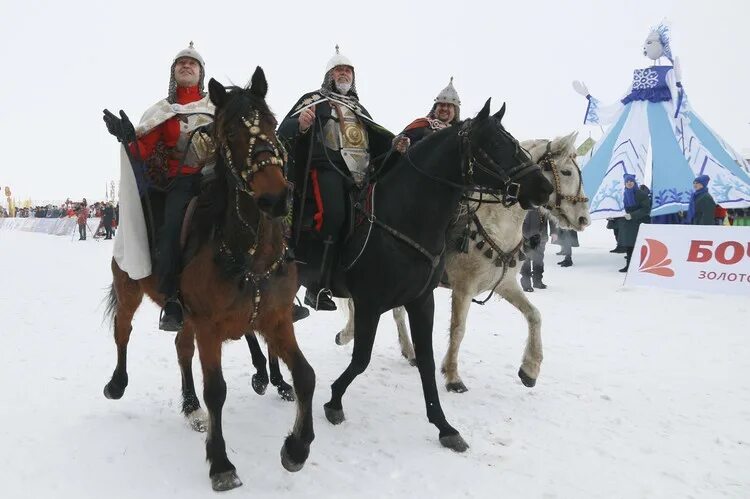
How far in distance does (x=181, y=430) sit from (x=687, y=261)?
9.80 metres

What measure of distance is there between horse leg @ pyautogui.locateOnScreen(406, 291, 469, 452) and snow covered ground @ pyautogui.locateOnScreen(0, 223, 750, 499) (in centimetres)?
12

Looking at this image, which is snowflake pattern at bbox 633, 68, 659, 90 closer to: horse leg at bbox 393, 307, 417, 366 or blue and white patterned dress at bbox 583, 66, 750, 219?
blue and white patterned dress at bbox 583, 66, 750, 219

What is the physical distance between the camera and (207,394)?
11.2 feet

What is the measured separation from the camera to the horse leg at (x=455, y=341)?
5.28m

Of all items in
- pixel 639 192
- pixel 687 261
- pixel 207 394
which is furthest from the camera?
pixel 639 192

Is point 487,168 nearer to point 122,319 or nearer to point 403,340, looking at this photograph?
point 403,340

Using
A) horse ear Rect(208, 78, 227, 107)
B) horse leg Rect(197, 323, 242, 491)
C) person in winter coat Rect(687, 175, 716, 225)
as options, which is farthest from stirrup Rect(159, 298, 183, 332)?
person in winter coat Rect(687, 175, 716, 225)

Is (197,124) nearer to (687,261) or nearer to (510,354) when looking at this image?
(510,354)

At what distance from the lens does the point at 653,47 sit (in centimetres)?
1709

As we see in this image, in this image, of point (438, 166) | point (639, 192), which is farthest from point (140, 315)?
point (639, 192)

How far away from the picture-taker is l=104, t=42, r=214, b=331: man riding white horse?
11.8 ft

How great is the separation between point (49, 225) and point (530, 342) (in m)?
39.8

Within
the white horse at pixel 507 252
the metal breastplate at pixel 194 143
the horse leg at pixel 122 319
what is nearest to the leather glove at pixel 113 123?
the metal breastplate at pixel 194 143

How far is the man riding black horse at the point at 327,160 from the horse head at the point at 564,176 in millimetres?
1668
